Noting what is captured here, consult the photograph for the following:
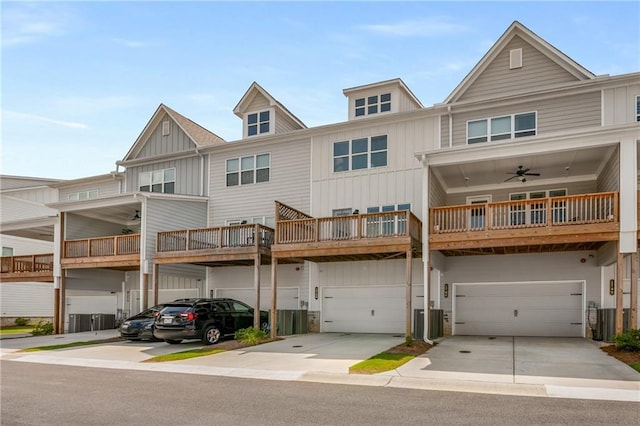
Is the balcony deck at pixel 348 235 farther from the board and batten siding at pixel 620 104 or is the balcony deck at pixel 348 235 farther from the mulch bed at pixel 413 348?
the board and batten siding at pixel 620 104

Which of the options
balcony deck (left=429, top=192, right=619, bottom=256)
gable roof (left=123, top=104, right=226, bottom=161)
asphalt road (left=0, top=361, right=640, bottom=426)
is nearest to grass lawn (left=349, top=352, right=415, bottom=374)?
asphalt road (left=0, top=361, right=640, bottom=426)

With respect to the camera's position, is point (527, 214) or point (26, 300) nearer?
point (527, 214)

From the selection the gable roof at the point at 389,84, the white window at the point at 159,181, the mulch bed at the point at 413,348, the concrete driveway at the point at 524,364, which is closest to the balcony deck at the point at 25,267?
the white window at the point at 159,181

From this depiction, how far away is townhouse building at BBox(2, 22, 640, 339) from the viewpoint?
54.3 ft

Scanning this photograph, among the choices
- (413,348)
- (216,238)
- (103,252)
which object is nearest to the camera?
(413,348)

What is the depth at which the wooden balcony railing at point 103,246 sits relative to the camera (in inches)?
925

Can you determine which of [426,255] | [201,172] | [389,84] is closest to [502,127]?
[389,84]

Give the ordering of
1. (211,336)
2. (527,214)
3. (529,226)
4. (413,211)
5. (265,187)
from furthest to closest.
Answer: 1. (265,187)
2. (413,211)
3. (211,336)
4. (527,214)
5. (529,226)

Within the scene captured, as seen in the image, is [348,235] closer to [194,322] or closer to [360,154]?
[360,154]

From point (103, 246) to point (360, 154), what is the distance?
12.4 metres

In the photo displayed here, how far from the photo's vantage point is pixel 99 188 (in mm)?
29656

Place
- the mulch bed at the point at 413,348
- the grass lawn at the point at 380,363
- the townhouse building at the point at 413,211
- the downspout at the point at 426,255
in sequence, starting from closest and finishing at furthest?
Answer: the grass lawn at the point at 380,363 < the mulch bed at the point at 413,348 < the townhouse building at the point at 413,211 < the downspout at the point at 426,255

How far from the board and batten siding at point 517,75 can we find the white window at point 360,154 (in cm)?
383

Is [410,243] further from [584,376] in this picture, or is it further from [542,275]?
[584,376]
